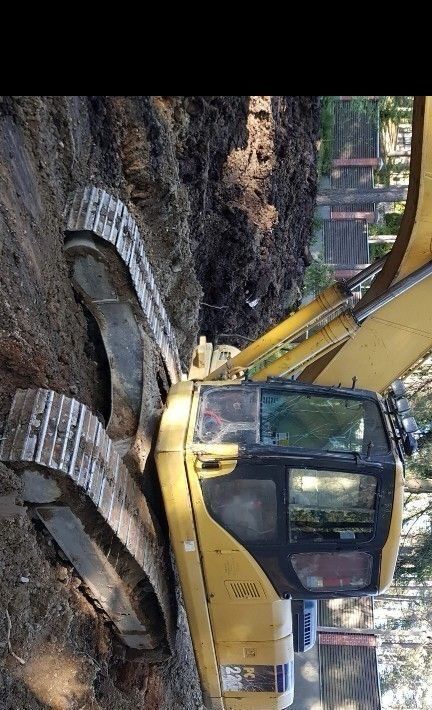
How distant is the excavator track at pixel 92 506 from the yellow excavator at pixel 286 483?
291 millimetres

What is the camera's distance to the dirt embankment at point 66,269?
3.81 meters

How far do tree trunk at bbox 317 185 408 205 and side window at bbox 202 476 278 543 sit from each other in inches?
453

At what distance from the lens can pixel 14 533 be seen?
370 centimetres

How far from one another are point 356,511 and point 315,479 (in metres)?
0.34

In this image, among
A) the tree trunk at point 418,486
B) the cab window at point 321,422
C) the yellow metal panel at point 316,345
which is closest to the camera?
the cab window at point 321,422

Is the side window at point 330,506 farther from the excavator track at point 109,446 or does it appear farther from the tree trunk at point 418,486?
the tree trunk at point 418,486

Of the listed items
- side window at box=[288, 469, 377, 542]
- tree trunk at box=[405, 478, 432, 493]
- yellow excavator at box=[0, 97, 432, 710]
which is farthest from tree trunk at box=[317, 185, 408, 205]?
side window at box=[288, 469, 377, 542]

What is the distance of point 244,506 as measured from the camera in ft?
14.7

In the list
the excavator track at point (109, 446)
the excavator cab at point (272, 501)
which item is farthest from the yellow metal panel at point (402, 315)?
the excavator track at point (109, 446)

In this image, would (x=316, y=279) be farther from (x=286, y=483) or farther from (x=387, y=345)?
(x=286, y=483)

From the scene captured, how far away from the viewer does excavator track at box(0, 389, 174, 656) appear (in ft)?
12.1

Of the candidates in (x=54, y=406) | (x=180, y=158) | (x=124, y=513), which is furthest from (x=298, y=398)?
(x=180, y=158)

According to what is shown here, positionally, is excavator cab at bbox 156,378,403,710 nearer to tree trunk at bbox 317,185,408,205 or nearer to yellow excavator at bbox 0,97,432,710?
yellow excavator at bbox 0,97,432,710

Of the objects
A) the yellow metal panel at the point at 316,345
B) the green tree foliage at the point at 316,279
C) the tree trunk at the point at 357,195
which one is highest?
the tree trunk at the point at 357,195
